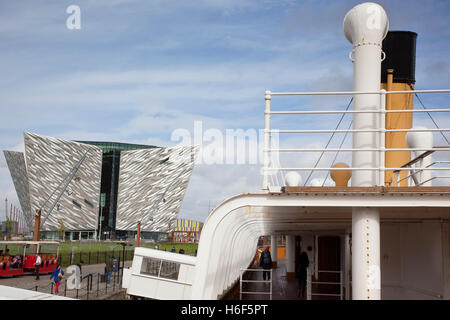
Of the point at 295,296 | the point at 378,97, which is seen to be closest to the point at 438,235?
the point at 378,97

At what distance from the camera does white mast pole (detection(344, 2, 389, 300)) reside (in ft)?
18.5

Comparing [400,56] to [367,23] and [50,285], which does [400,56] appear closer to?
[367,23]

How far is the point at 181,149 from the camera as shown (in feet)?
267

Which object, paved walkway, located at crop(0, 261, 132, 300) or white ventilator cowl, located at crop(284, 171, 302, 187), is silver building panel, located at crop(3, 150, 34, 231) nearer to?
paved walkway, located at crop(0, 261, 132, 300)

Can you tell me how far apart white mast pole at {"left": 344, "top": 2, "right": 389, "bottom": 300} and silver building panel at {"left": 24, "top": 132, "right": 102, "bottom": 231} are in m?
69.2

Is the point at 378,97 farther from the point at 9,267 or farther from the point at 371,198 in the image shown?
the point at 9,267

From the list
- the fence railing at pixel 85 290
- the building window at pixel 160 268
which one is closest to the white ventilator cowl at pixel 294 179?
the building window at pixel 160 268

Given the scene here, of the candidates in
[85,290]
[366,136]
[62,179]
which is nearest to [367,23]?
[366,136]

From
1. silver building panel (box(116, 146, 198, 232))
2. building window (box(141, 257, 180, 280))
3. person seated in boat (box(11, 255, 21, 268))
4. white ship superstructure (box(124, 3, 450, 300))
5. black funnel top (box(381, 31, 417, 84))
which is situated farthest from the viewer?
silver building panel (box(116, 146, 198, 232))

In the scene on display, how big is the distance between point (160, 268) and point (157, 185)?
223 ft

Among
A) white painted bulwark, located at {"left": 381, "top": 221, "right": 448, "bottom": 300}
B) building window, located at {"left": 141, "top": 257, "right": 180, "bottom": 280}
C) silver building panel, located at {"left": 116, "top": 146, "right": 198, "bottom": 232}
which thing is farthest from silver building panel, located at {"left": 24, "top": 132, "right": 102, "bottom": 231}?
white painted bulwark, located at {"left": 381, "top": 221, "right": 448, "bottom": 300}

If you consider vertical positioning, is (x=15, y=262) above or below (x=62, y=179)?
below

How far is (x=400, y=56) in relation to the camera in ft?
35.2
